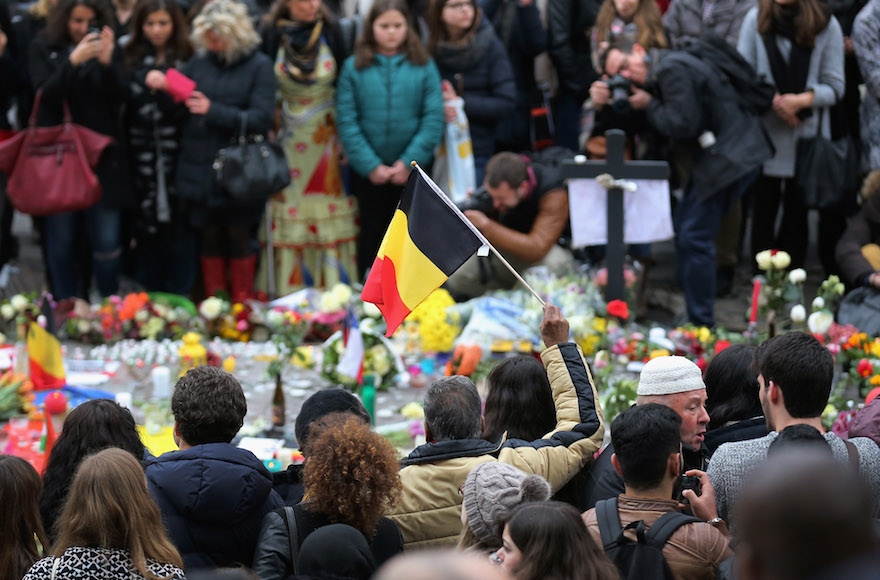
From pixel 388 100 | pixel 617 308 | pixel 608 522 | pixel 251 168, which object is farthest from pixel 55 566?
pixel 388 100

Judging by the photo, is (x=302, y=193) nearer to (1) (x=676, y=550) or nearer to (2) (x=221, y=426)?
(2) (x=221, y=426)

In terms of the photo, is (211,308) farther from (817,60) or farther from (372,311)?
(817,60)

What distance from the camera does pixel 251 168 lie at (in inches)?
344

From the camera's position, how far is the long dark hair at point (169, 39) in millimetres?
8773

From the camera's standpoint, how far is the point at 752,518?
2268 mm

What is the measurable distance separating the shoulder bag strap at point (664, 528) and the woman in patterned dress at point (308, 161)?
5.79 metres

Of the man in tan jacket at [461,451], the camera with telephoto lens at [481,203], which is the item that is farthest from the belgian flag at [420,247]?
the camera with telephoto lens at [481,203]

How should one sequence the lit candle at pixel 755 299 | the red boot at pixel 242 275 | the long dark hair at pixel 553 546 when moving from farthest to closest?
the red boot at pixel 242 275 → the lit candle at pixel 755 299 → the long dark hair at pixel 553 546

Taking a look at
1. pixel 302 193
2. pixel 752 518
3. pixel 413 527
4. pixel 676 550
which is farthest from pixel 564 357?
pixel 302 193

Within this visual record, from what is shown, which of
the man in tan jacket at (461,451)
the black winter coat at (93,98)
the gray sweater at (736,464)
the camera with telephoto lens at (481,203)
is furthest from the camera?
the black winter coat at (93,98)

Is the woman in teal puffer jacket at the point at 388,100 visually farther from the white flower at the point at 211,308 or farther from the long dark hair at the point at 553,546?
the long dark hair at the point at 553,546

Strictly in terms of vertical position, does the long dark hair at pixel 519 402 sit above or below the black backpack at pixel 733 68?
below

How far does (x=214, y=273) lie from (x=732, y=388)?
5137 millimetres

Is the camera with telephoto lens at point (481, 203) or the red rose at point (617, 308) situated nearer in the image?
the red rose at point (617, 308)
